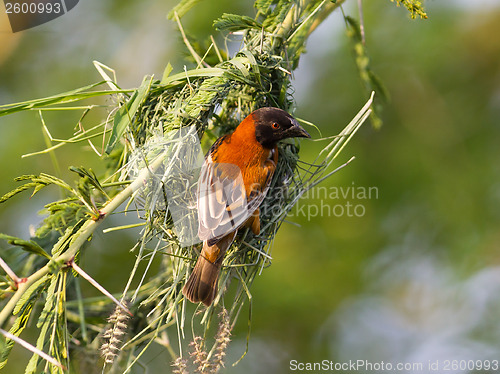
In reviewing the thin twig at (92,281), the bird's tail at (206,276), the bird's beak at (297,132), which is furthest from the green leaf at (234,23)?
the thin twig at (92,281)

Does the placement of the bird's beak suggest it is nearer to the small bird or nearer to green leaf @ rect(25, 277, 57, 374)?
the small bird

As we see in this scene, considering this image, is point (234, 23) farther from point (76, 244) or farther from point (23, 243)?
point (23, 243)

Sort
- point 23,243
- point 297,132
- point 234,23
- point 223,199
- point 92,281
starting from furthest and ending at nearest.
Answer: point 297,132 → point 223,199 → point 234,23 → point 92,281 → point 23,243

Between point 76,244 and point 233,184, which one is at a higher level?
point 233,184

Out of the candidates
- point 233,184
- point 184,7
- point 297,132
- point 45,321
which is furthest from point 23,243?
point 297,132

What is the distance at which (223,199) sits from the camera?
7.86ft

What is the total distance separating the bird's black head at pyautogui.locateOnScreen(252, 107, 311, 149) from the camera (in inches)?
95.8

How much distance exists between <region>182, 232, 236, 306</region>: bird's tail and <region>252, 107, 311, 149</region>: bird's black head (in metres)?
0.59

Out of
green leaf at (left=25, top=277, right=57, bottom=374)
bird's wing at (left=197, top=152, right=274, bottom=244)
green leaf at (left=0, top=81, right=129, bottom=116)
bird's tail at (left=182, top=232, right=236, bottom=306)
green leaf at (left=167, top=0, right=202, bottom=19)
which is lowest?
green leaf at (left=25, top=277, right=57, bottom=374)

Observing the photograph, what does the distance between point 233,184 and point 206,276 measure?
57cm

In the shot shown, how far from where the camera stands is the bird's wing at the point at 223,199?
2.24m

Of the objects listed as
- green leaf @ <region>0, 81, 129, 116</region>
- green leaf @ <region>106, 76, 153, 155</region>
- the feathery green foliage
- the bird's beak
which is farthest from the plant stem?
the bird's beak

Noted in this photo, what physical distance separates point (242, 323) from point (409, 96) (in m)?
2.30

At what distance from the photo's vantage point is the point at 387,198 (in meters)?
3.95
